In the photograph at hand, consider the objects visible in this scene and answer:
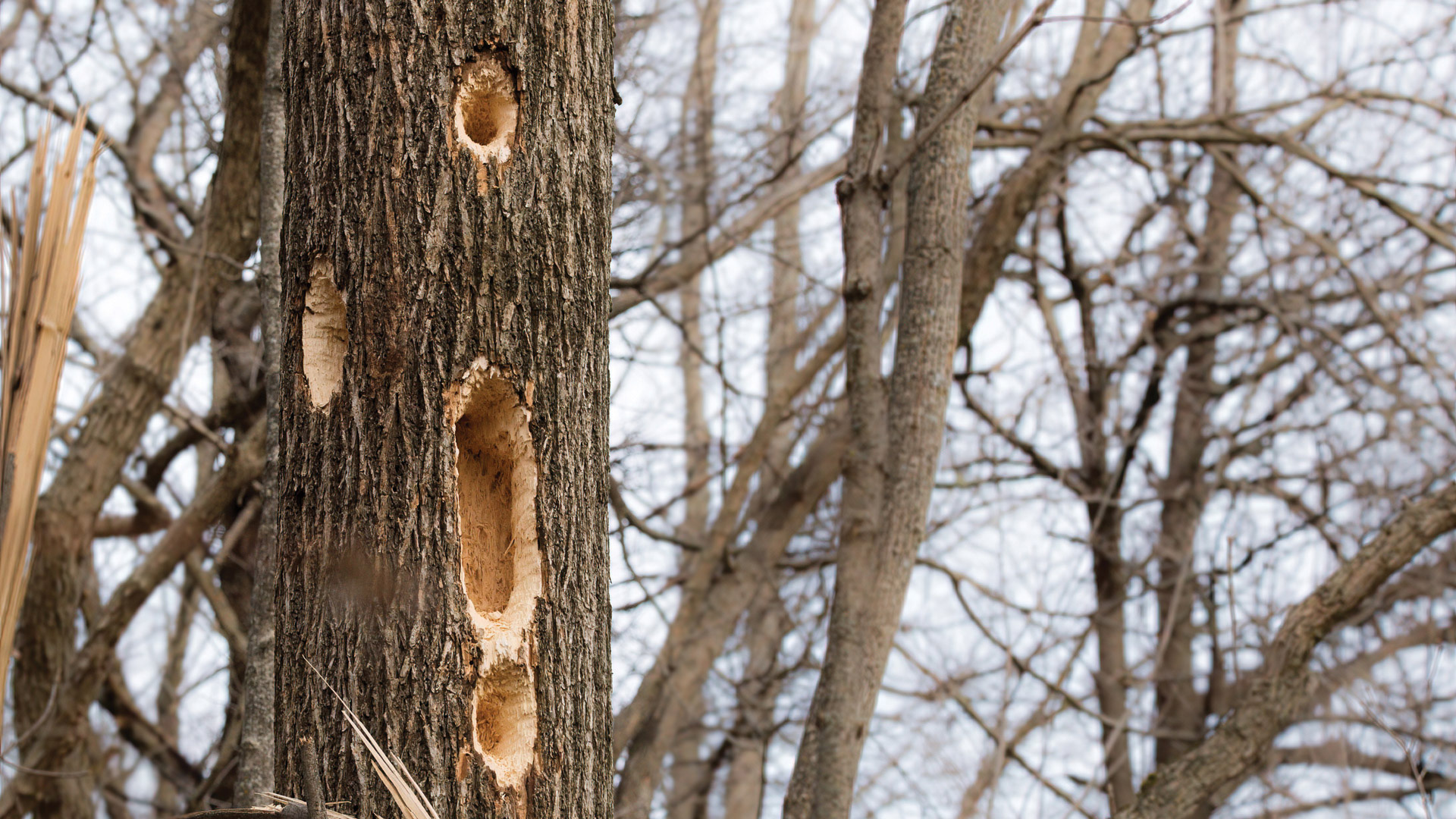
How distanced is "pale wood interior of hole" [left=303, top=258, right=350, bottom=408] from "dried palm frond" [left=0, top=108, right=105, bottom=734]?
998 millimetres

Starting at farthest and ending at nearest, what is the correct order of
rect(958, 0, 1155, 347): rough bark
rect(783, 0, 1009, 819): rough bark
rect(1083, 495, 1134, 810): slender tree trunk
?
rect(1083, 495, 1134, 810): slender tree trunk → rect(958, 0, 1155, 347): rough bark → rect(783, 0, 1009, 819): rough bark

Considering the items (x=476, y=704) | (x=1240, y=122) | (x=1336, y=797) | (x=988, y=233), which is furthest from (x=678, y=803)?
(x=476, y=704)

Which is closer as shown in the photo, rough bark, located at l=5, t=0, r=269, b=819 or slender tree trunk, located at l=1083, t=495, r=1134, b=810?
rough bark, located at l=5, t=0, r=269, b=819

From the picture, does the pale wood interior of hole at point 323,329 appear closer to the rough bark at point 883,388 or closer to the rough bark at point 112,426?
the rough bark at point 883,388

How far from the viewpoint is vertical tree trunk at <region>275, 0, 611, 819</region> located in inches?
73.4

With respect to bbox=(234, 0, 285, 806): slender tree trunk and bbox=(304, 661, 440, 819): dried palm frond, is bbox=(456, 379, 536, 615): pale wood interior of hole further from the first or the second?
bbox=(234, 0, 285, 806): slender tree trunk

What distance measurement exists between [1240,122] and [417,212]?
16.4ft

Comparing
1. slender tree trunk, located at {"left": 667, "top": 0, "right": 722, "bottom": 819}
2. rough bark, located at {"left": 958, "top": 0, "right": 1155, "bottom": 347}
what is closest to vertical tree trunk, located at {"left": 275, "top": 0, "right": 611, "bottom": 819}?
rough bark, located at {"left": 958, "top": 0, "right": 1155, "bottom": 347}

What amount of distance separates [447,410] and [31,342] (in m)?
0.97

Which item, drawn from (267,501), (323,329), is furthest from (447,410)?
(267,501)

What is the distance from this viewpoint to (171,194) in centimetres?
640

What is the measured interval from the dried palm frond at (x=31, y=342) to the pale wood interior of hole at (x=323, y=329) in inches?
39.3

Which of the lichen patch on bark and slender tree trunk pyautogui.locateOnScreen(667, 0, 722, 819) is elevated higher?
slender tree trunk pyautogui.locateOnScreen(667, 0, 722, 819)

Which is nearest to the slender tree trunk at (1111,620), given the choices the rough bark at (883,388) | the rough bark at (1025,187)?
the rough bark at (1025,187)
